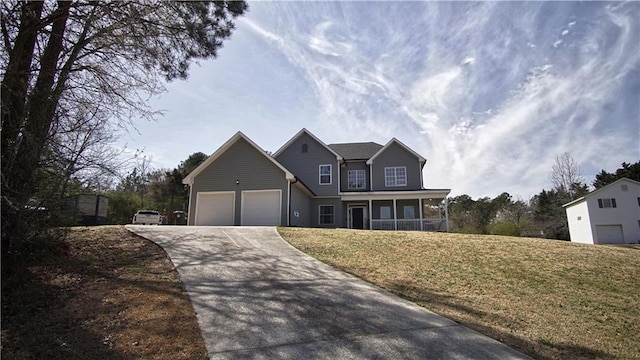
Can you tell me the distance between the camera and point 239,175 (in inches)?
776

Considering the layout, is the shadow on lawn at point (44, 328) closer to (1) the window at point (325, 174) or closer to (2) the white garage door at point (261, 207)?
(2) the white garage door at point (261, 207)

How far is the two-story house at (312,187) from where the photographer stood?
64.0 ft

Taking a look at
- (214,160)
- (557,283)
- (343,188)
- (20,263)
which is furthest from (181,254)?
(343,188)

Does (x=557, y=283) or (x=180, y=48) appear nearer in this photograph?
(x=557, y=283)

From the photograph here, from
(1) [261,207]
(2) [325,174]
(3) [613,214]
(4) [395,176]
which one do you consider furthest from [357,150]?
(3) [613,214]

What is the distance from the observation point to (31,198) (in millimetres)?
5387

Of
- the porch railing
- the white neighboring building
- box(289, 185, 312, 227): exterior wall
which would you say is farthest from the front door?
the white neighboring building

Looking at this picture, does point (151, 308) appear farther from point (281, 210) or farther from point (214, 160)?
point (214, 160)

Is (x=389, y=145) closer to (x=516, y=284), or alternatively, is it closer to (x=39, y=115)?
(x=516, y=284)

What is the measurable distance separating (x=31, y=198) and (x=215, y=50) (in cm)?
577

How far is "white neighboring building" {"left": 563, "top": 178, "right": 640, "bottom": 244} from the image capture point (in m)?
27.2

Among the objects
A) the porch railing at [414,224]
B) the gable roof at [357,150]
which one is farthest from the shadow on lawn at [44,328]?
the gable roof at [357,150]

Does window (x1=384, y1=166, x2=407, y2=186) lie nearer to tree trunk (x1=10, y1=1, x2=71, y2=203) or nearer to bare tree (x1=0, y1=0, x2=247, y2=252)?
bare tree (x1=0, y1=0, x2=247, y2=252)

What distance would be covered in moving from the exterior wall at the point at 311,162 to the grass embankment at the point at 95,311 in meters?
16.1
